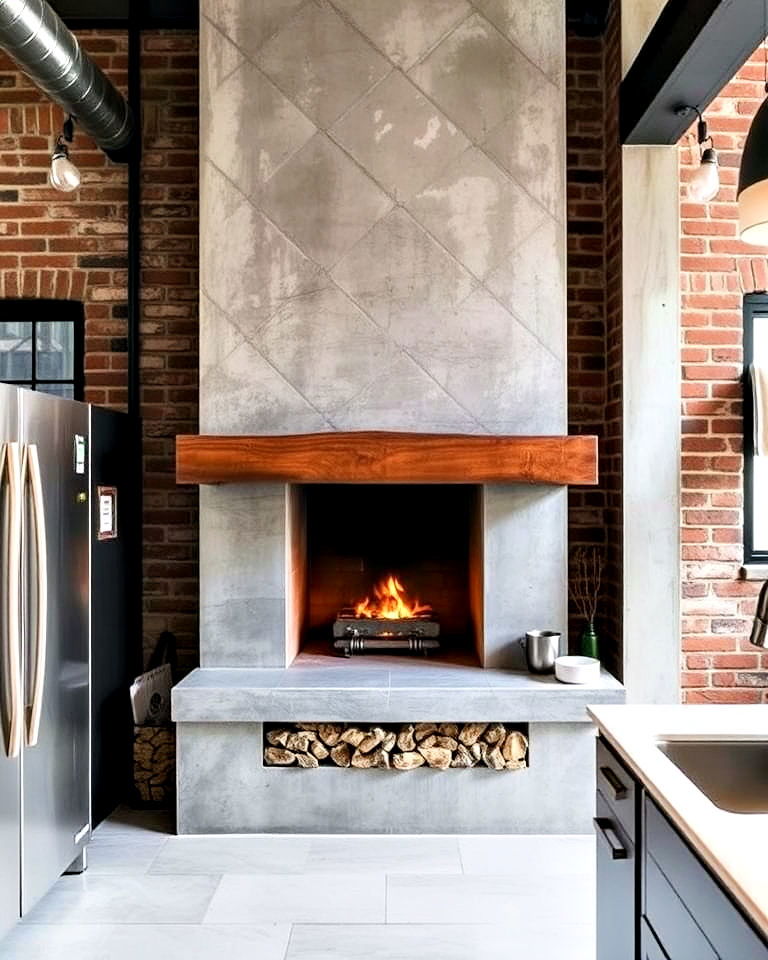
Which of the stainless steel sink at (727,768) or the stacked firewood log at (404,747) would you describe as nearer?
the stainless steel sink at (727,768)

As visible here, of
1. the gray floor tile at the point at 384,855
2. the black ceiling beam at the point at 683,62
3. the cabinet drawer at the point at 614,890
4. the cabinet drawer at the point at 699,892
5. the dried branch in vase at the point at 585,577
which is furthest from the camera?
the dried branch in vase at the point at 585,577

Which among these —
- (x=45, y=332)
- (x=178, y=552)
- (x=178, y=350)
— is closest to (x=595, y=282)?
(x=178, y=350)

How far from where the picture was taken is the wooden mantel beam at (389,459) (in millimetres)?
3236

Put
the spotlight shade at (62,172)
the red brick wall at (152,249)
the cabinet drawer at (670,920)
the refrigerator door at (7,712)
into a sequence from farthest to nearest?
the red brick wall at (152,249)
the spotlight shade at (62,172)
the refrigerator door at (7,712)
the cabinet drawer at (670,920)

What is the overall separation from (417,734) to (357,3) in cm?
302

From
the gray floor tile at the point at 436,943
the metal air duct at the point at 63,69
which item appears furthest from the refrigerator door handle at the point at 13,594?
the metal air duct at the point at 63,69

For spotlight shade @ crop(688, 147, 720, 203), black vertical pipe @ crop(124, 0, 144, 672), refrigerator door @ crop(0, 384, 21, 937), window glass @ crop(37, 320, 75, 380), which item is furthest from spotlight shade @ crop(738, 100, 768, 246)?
window glass @ crop(37, 320, 75, 380)

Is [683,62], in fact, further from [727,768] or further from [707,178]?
[727,768]

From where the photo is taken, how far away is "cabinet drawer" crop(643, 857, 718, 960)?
138cm

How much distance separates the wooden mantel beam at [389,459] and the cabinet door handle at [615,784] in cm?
145

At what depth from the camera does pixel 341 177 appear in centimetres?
355

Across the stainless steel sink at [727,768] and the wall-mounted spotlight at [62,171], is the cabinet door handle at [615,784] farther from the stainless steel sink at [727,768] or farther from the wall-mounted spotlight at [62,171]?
the wall-mounted spotlight at [62,171]

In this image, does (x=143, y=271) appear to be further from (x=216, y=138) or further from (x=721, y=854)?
(x=721, y=854)

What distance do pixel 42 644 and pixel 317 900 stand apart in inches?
47.9
